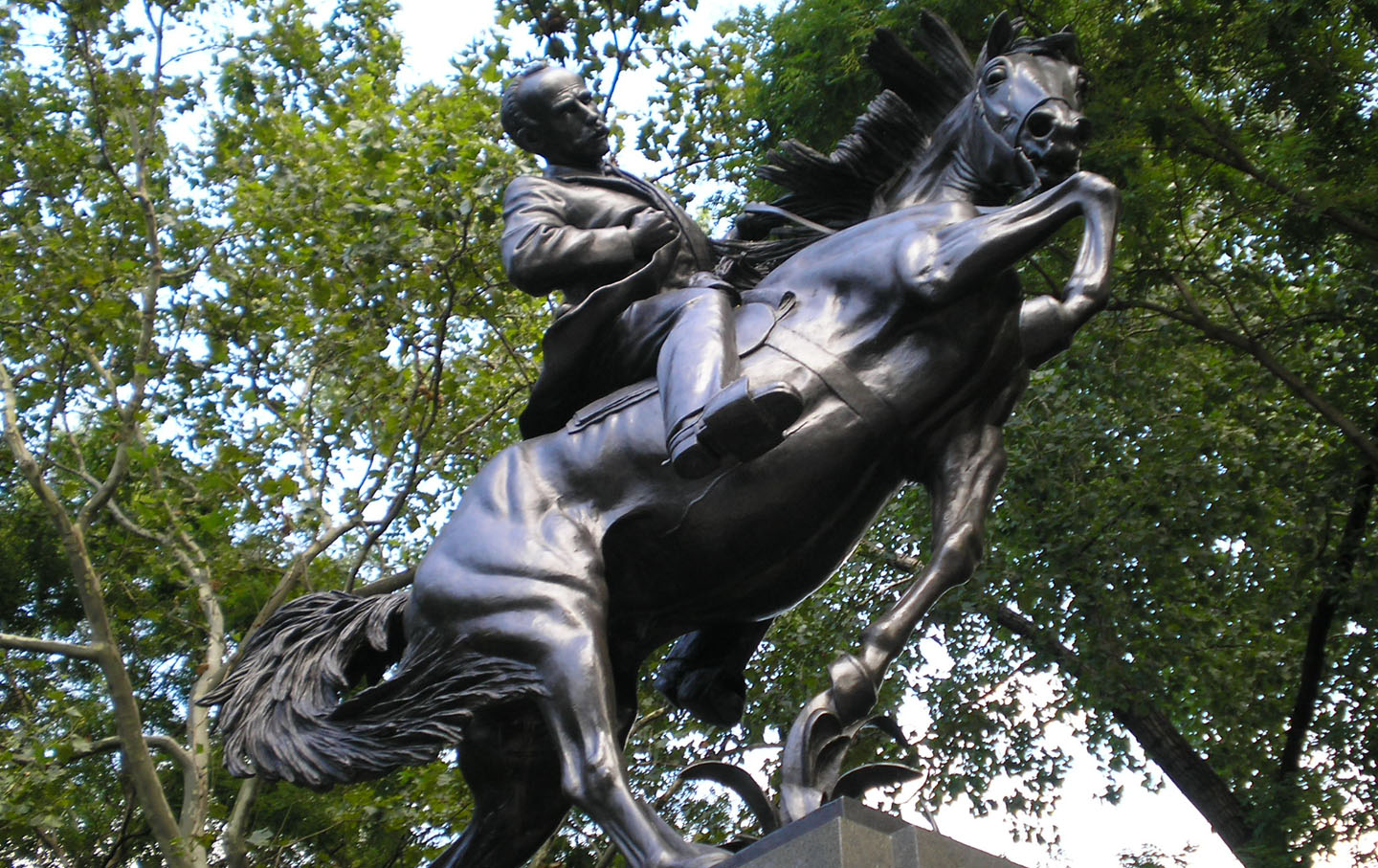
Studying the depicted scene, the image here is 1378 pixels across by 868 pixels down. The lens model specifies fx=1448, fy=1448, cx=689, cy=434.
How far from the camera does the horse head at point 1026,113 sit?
383cm

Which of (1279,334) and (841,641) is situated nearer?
(1279,334)

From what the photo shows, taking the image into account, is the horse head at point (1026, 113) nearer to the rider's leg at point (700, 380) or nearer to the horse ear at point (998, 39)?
the horse ear at point (998, 39)

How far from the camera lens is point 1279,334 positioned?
426 inches

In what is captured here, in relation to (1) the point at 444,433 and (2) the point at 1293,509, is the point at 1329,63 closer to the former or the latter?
(2) the point at 1293,509

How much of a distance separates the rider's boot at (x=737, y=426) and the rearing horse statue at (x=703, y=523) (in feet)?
0.93

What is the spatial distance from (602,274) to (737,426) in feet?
3.35

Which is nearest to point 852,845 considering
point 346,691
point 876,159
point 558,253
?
point 346,691

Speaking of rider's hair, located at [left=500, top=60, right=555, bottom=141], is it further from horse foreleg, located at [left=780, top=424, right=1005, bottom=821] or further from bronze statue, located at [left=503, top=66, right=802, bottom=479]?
horse foreleg, located at [left=780, top=424, right=1005, bottom=821]

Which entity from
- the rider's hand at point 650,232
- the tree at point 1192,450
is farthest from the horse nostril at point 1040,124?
the tree at point 1192,450

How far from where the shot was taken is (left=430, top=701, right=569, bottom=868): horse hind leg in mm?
3807

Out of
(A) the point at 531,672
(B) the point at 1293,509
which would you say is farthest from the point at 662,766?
(A) the point at 531,672

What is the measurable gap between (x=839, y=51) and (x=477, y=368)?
4.25 meters

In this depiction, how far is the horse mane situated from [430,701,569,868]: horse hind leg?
1.53 metres

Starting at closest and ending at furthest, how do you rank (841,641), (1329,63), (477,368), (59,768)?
(59,768), (1329,63), (841,641), (477,368)
